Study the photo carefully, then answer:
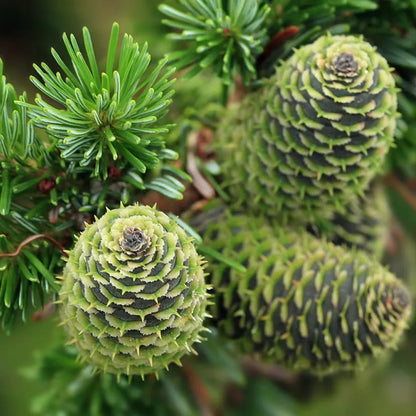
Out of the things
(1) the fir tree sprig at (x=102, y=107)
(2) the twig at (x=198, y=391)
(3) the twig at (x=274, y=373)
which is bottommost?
(3) the twig at (x=274, y=373)

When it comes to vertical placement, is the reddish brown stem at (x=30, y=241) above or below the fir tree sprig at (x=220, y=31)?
below

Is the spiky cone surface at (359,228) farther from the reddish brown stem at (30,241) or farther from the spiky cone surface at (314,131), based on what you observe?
the reddish brown stem at (30,241)

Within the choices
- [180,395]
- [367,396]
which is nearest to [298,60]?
[180,395]

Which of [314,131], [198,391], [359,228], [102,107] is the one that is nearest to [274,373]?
[198,391]

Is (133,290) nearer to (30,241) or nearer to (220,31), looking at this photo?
(30,241)

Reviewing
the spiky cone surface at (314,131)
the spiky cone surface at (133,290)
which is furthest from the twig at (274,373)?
the spiky cone surface at (133,290)

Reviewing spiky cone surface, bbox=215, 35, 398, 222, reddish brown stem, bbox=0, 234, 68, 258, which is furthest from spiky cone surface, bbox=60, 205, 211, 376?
spiky cone surface, bbox=215, 35, 398, 222
